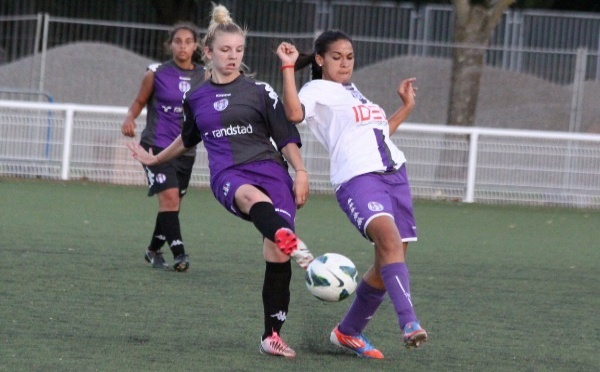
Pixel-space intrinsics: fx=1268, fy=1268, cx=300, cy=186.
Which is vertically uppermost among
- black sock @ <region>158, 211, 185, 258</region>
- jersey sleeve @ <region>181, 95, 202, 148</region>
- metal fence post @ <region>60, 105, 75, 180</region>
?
jersey sleeve @ <region>181, 95, 202, 148</region>

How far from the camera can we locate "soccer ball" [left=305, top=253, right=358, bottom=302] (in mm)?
5582

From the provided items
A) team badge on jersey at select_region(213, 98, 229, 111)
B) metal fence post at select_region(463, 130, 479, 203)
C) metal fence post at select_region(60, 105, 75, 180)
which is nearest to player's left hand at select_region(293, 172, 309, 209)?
team badge on jersey at select_region(213, 98, 229, 111)

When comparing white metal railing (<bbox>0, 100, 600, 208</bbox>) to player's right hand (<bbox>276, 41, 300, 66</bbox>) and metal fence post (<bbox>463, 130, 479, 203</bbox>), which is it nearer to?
metal fence post (<bbox>463, 130, 479, 203</bbox>)

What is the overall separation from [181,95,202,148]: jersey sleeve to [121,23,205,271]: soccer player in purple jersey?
2903 millimetres

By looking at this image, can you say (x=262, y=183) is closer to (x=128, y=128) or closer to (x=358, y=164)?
(x=358, y=164)

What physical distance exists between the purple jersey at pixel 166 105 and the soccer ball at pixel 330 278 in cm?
384

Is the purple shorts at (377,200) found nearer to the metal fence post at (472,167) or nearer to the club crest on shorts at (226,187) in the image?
the club crest on shorts at (226,187)

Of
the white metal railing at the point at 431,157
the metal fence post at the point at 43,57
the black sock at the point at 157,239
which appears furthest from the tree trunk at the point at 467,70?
the black sock at the point at 157,239

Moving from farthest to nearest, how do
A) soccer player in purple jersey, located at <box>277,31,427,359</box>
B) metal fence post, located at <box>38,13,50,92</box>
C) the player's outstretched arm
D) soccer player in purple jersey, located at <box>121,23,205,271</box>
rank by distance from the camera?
1. metal fence post, located at <box>38,13,50,92</box>
2. soccer player in purple jersey, located at <box>121,23,205,271</box>
3. the player's outstretched arm
4. soccer player in purple jersey, located at <box>277,31,427,359</box>

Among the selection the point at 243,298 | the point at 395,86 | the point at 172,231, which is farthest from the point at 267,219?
the point at 395,86

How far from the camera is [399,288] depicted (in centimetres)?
562

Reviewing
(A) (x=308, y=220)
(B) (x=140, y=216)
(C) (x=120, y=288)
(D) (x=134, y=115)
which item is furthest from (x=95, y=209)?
(C) (x=120, y=288)

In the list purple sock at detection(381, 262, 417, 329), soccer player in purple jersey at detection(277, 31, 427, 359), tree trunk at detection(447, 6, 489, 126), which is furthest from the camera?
tree trunk at detection(447, 6, 489, 126)

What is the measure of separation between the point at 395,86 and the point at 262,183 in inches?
588
